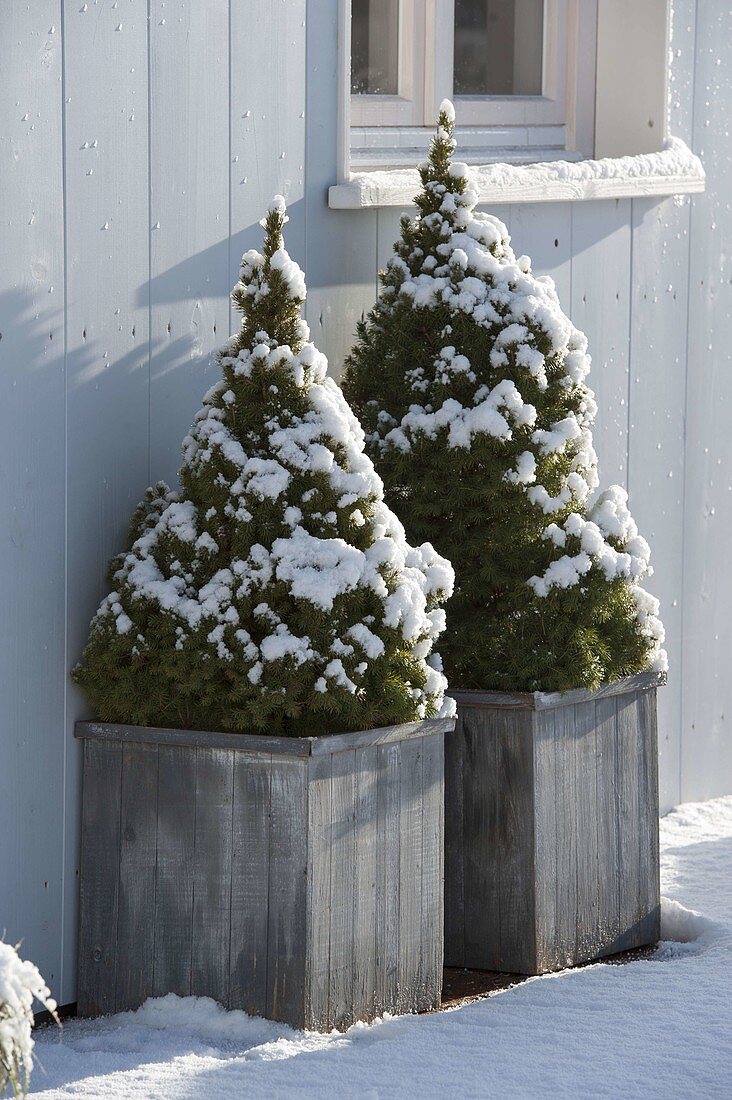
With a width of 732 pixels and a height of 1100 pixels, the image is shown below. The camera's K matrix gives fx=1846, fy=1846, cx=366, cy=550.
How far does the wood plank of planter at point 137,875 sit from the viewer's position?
348 cm

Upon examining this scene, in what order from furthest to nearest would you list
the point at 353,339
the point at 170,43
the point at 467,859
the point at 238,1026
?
the point at 353,339 → the point at 467,859 → the point at 170,43 → the point at 238,1026

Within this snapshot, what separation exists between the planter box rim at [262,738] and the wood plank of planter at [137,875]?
0.03 m

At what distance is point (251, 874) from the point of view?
3.39 m

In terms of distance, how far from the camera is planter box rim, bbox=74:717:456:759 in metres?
3.32

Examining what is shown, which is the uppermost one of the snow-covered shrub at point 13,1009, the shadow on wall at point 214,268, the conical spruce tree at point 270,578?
the shadow on wall at point 214,268

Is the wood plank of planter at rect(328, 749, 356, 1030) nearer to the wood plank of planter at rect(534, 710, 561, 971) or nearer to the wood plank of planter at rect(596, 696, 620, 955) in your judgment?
the wood plank of planter at rect(534, 710, 561, 971)

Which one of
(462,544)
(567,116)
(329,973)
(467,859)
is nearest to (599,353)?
(567,116)

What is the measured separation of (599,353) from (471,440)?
1.35 metres

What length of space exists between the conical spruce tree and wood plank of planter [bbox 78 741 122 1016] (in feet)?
0.36

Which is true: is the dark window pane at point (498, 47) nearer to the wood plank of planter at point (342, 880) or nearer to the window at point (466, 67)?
the window at point (466, 67)

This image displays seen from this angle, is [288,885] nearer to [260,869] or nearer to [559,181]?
[260,869]

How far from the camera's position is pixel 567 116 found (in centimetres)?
527

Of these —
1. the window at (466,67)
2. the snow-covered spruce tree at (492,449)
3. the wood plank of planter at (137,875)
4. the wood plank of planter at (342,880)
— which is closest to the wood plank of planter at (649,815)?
the snow-covered spruce tree at (492,449)

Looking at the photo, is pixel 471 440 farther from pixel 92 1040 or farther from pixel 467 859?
pixel 92 1040
